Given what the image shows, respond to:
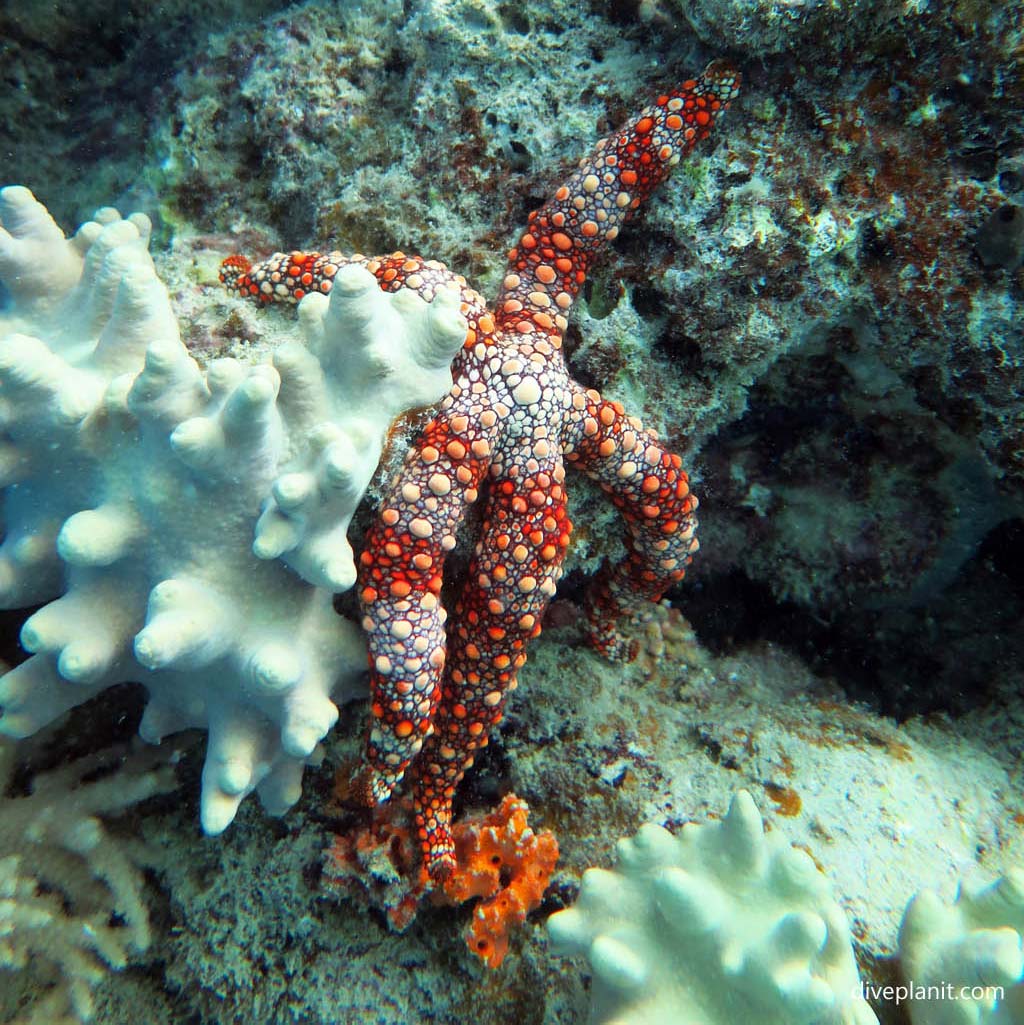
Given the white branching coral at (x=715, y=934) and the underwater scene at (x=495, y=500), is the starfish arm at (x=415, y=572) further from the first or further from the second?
the white branching coral at (x=715, y=934)

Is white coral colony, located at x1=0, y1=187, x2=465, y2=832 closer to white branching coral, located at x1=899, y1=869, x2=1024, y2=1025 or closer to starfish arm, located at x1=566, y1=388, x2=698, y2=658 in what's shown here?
starfish arm, located at x1=566, y1=388, x2=698, y2=658

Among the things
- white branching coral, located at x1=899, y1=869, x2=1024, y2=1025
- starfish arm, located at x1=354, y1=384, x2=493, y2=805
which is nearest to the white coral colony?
starfish arm, located at x1=354, y1=384, x2=493, y2=805

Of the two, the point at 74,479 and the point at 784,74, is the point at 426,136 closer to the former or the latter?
the point at 784,74

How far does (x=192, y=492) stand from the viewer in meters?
2.50

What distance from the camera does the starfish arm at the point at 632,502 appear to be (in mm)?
3137

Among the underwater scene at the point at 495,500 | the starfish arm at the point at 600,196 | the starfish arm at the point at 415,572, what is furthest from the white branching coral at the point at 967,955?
the starfish arm at the point at 600,196

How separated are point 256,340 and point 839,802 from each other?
3.86 m

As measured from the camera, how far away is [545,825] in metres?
3.45

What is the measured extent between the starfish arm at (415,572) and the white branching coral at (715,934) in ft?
3.55

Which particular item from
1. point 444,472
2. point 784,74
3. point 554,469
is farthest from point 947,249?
point 444,472

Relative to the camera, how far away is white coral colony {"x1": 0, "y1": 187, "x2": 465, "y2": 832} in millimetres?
2389

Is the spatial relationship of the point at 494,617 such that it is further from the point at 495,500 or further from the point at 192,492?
the point at 192,492

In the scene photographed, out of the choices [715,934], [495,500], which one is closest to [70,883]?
[495,500]

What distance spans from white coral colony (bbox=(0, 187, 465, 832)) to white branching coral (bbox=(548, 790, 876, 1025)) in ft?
4.69
